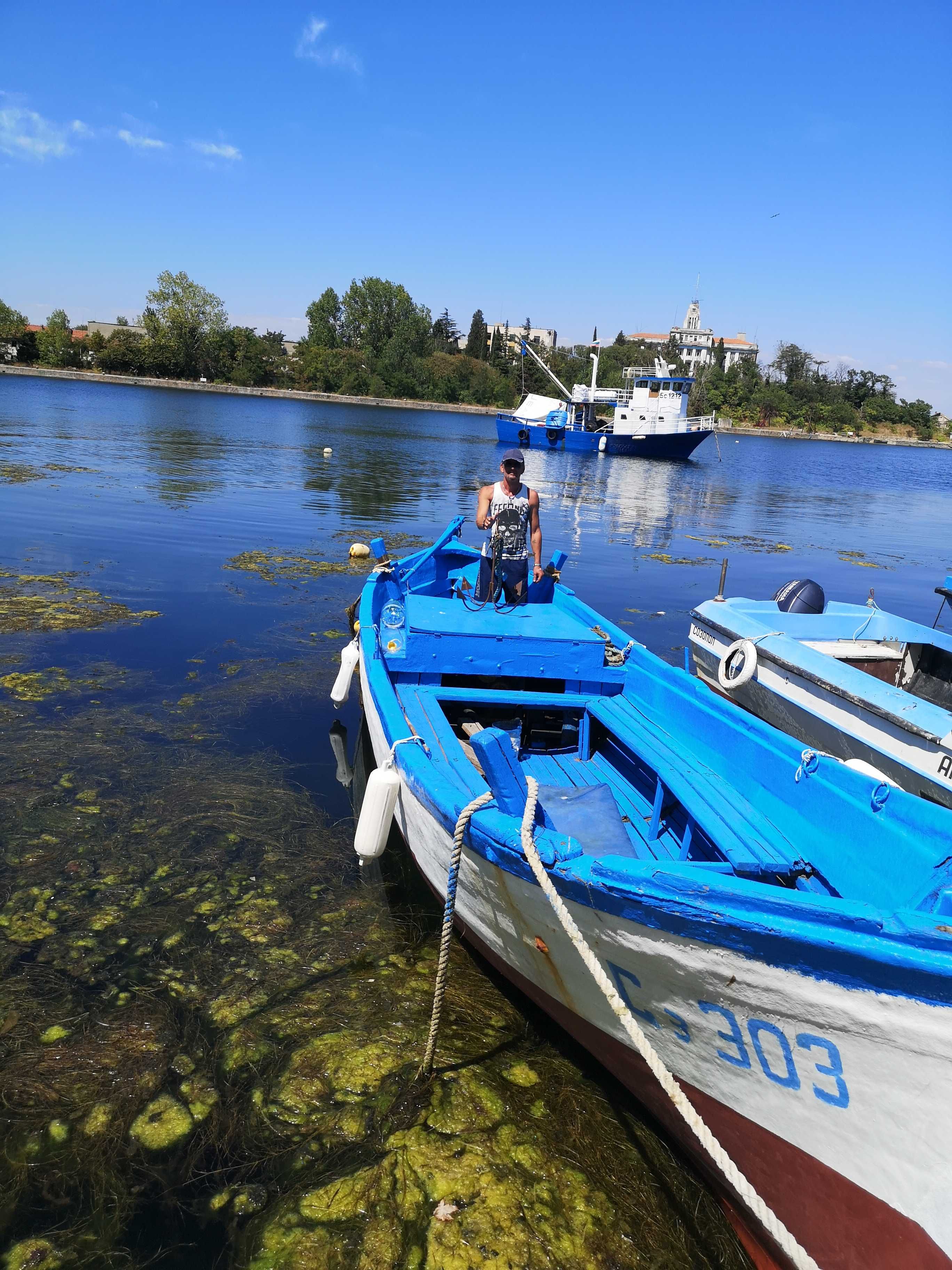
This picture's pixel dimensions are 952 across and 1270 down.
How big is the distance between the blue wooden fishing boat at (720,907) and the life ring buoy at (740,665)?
2.78 metres

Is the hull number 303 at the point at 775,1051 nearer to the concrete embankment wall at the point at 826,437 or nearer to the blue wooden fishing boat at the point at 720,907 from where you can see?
the blue wooden fishing boat at the point at 720,907

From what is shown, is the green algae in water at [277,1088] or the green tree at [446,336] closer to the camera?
the green algae in water at [277,1088]

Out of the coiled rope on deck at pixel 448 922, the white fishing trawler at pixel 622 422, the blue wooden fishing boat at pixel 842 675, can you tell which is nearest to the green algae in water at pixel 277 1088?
the coiled rope on deck at pixel 448 922

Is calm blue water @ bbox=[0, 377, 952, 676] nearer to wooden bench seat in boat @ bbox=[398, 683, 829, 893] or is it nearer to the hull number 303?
wooden bench seat in boat @ bbox=[398, 683, 829, 893]

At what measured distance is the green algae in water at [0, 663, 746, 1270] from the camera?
321cm

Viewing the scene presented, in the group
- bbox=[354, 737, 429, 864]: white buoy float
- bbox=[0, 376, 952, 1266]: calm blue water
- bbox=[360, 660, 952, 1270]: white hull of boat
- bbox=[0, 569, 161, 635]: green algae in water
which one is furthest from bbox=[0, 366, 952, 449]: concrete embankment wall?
bbox=[360, 660, 952, 1270]: white hull of boat

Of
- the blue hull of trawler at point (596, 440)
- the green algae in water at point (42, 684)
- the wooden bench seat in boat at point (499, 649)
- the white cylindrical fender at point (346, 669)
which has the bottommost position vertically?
the green algae in water at point (42, 684)

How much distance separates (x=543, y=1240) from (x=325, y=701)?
6.20 metres

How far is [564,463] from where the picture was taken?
4703 cm

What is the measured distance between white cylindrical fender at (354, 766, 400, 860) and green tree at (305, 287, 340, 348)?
376ft

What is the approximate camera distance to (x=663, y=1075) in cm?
276

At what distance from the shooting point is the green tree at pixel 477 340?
4801 inches

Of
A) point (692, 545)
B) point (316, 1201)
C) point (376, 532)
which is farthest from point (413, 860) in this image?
point (692, 545)

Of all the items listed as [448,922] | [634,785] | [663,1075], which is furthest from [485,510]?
[663,1075]
